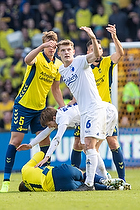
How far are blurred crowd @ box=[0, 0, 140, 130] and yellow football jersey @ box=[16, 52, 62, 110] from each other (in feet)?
15.5

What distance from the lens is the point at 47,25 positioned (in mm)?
13469

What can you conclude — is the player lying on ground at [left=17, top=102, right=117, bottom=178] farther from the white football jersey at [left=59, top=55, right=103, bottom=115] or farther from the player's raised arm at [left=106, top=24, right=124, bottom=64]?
the player's raised arm at [left=106, top=24, right=124, bottom=64]

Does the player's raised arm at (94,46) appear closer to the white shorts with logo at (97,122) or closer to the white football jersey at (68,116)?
the white shorts with logo at (97,122)

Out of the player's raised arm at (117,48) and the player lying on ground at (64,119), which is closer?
the player lying on ground at (64,119)

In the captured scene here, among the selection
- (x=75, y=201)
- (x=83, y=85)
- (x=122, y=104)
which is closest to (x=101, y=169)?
(x=83, y=85)

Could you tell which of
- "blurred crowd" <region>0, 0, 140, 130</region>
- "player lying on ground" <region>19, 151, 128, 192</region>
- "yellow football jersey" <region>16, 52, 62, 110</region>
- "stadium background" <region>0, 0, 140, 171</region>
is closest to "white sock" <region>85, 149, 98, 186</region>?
"player lying on ground" <region>19, 151, 128, 192</region>

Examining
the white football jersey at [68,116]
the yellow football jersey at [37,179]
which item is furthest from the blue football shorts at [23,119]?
the yellow football jersey at [37,179]

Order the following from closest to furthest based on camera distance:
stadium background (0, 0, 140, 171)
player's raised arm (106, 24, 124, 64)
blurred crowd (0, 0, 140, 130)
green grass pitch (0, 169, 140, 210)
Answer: green grass pitch (0, 169, 140, 210)
player's raised arm (106, 24, 124, 64)
stadium background (0, 0, 140, 171)
blurred crowd (0, 0, 140, 130)

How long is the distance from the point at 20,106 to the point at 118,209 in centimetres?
314

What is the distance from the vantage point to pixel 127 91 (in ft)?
35.2

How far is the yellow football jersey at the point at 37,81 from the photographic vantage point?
6.48 m

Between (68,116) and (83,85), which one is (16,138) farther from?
(83,85)

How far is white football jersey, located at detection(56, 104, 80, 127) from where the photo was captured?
18.2 feet

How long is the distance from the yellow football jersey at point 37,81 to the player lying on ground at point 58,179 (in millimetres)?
1314
